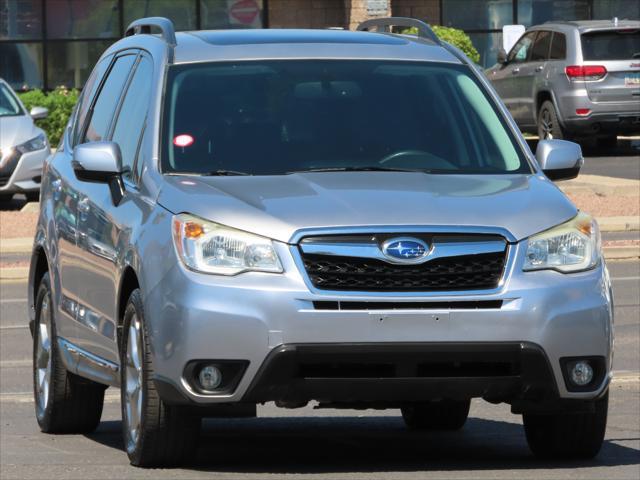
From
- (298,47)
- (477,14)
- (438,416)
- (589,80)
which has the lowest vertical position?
(477,14)

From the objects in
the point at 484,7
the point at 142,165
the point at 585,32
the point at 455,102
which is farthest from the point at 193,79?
the point at 484,7

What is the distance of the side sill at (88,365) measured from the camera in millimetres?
7771

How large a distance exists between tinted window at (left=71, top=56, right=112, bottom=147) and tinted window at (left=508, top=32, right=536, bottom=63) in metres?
20.0

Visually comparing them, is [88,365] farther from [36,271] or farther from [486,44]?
[486,44]

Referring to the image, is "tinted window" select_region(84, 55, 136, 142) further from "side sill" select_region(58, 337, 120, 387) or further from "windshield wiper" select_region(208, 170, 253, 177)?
"windshield wiper" select_region(208, 170, 253, 177)

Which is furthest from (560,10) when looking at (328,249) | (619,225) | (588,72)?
(328,249)

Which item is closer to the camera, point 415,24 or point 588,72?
point 415,24

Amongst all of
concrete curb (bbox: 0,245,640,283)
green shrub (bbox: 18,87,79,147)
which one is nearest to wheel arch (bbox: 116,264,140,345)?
concrete curb (bbox: 0,245,640,283)

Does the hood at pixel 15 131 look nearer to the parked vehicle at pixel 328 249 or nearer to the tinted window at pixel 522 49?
the tinted window at pixel 522 49

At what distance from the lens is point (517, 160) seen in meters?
7.85

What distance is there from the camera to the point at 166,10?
36.0 m

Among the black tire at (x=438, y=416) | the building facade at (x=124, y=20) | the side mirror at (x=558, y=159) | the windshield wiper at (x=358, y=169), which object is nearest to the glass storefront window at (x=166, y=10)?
the building facade at (x=124, y=20)

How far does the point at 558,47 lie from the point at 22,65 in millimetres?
12400

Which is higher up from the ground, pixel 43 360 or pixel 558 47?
pixel 43 360
